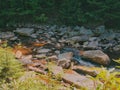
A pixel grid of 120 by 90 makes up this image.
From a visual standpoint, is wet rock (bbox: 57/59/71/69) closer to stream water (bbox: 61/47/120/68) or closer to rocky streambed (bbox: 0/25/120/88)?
rocky streambed (bbox: 0/25/120/88)

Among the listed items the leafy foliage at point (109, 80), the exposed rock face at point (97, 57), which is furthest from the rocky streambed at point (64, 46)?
the leafy foliage at point (109, 80)

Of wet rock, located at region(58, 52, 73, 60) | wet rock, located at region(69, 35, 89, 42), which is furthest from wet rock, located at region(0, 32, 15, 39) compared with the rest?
wet rock, located at region(58, 52, 73, 60)

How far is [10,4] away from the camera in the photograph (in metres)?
12.0

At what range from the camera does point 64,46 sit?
965cm

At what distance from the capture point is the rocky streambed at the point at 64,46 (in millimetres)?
7473

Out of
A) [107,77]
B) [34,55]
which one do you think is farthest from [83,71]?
[107,77]

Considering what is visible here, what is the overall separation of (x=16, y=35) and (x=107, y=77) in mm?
8796

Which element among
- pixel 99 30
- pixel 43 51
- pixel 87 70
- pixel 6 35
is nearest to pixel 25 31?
pixel 6 35

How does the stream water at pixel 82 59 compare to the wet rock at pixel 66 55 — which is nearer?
the stream water at pixel 82 59

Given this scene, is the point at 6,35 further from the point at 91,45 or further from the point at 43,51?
the point at 91,45

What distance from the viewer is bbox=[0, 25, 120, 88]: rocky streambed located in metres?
7.47

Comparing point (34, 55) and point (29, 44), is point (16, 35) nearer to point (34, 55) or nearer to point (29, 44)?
point (29, 44)

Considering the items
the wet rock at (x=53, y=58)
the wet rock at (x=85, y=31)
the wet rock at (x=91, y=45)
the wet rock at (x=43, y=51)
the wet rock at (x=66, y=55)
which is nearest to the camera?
the wet rock at (x=53, y=58)

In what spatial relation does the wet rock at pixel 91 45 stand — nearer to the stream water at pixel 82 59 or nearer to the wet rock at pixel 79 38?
the wet rock at pixel 79 38
